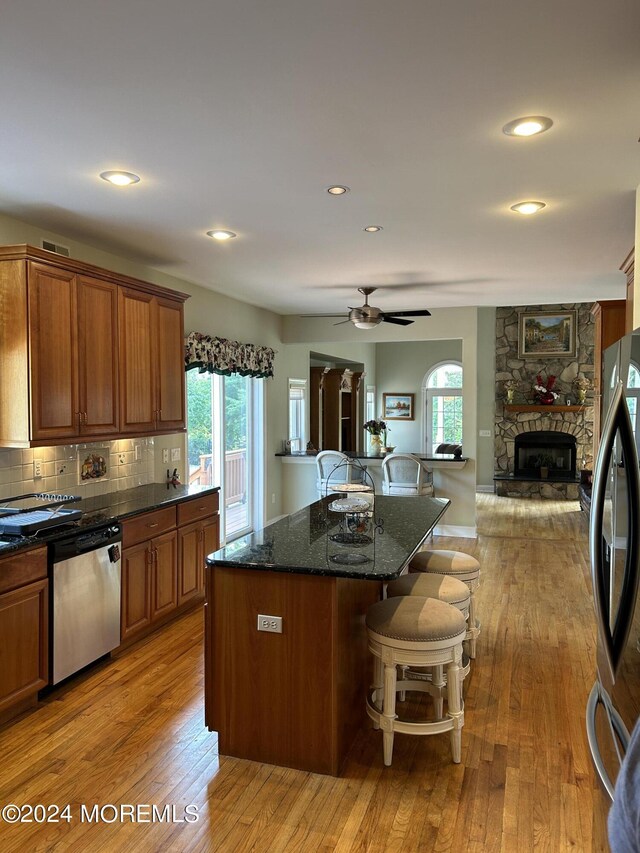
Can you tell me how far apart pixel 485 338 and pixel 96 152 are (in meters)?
8.93

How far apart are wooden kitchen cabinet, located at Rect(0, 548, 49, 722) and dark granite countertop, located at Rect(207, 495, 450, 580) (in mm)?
1000

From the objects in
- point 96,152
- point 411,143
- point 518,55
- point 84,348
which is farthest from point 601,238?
point 84,348

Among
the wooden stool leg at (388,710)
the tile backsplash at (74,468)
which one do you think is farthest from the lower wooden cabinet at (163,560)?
the wooden stool leg at (388,710)

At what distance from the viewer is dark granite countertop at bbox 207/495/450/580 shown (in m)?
2.51

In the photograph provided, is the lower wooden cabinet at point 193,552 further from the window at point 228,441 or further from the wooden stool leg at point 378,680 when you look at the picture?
the wooden stool leg at point 378,680

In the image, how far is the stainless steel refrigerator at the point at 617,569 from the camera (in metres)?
1.38

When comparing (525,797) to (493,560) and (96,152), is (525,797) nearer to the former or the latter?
(96,152)

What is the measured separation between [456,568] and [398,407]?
938cm

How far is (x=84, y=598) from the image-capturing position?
11.1 ft

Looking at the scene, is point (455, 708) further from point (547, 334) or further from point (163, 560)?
point (547, 334)

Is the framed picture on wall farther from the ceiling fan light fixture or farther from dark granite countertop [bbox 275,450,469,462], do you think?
the ceiling fan light fixture

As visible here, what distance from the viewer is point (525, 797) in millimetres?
2410

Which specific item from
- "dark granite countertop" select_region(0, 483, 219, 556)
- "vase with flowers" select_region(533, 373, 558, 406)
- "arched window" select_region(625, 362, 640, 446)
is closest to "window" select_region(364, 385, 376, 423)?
"vase with flowers" select_region(533, 373, 558, 406)

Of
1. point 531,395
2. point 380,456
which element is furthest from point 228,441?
point 531,395
